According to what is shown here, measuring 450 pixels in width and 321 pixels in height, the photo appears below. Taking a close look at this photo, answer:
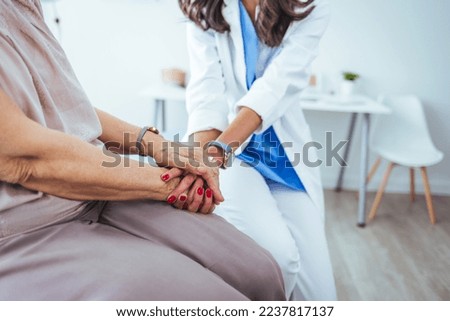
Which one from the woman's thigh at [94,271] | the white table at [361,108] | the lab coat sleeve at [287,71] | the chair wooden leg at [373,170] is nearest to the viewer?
the woman's thigh at [94,271]

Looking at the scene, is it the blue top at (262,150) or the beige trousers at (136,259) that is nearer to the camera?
the beige trousers at (136,259)

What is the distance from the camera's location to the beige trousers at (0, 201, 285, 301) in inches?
23.6

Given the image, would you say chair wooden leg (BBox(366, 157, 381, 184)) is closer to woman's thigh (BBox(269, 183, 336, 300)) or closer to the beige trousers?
woman's thigh (BBox(269, 183, 336, 300))

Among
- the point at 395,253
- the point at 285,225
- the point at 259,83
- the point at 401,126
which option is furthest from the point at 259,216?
the point at 401,126

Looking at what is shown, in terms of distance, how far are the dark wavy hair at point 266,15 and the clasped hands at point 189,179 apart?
0.44 metres

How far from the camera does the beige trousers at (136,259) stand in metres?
0.60

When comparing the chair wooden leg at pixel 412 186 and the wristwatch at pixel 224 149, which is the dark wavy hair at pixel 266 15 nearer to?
the wristwatch at pixel 224 149

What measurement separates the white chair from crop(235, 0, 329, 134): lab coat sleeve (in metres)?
0.67

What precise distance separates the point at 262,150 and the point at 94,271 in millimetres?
640

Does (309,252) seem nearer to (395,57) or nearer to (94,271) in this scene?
(94,271)

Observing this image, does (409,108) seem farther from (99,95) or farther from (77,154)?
(77,154)

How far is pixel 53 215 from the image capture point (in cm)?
69

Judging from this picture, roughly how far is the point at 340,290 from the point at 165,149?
31.5 inches

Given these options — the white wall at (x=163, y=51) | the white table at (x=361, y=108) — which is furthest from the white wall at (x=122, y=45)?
the white table at (x=361, y=108)
